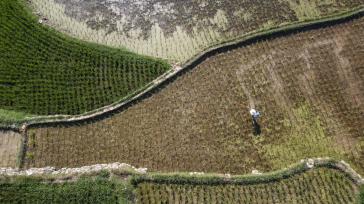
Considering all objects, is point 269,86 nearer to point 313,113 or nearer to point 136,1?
point 313,113

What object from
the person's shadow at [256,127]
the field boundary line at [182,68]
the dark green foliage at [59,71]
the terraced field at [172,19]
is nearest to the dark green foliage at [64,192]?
the field boundary line at [182,68]

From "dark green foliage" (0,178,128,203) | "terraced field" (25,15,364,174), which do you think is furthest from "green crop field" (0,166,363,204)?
"terraced field" (25,15,364,174)

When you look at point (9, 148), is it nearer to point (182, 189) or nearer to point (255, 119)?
point (182, 189)

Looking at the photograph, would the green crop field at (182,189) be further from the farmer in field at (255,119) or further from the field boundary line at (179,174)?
the farmer in field at (255,119)

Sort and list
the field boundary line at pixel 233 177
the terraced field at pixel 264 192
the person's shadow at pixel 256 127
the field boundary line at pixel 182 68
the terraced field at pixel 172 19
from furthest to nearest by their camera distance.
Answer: the terraced field at pixel 172 19, the field boundary line at pixel 182 68, the person's shadow at pixel 256 127, the field boundary line at pixel 233 177, the terraced field at pixel 264 192

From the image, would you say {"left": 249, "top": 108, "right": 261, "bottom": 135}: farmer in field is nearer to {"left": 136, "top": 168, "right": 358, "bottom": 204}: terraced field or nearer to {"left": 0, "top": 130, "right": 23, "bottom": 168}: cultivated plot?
{"left": 136, "top": 168, "right": 358, "bottom": 204}: terraced field

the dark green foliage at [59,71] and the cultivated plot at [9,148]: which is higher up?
the dark green foliage at [59,71]

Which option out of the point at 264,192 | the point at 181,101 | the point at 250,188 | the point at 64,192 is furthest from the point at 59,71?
the point at 264,192

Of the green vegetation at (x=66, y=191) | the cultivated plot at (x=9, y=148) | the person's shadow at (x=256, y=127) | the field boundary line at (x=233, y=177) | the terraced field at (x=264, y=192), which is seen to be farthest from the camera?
the person's shadow at (x=256, y=127)
